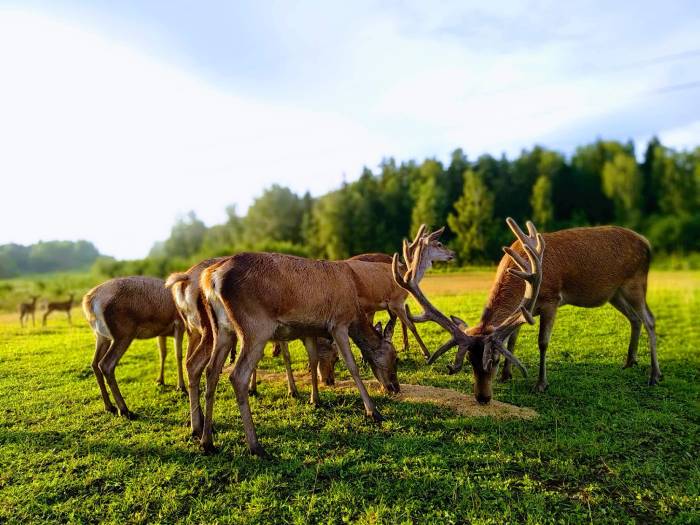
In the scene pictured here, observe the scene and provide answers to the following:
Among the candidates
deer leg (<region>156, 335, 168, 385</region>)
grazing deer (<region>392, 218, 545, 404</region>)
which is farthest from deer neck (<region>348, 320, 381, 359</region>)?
deer leg (<region>156, 335, 168, 385</region>)

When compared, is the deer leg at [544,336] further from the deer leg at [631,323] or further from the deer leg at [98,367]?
the deer leg at [98,367]

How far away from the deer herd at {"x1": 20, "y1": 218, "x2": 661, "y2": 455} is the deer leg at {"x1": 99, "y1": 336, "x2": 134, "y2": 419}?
0.05 feet

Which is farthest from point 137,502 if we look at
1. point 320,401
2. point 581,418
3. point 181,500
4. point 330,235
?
point 330,235

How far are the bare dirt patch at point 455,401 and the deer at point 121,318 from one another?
2893 millimetres

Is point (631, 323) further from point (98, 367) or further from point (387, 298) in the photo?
point (98, 367)

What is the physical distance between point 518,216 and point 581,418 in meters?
17.4

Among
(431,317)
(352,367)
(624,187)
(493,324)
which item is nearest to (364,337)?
(352,367)

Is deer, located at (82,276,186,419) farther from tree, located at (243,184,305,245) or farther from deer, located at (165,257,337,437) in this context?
tree, located at (243,184,305,245)

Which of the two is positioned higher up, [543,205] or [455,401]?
[543,205]

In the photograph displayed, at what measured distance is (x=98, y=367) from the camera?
6656 mm

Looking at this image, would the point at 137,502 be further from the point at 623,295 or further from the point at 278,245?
the point at 278,245

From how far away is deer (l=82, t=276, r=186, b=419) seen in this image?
6.39m

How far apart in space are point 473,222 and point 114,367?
22.9 metres

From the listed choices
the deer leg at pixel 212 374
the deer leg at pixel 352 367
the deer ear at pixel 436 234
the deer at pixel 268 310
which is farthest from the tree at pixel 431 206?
the deer leg at pixel 212 374
